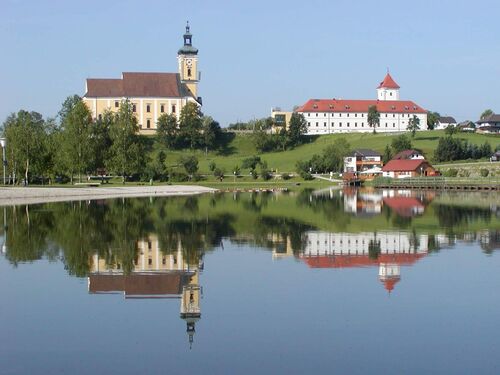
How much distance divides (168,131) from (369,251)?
8643 centimetres

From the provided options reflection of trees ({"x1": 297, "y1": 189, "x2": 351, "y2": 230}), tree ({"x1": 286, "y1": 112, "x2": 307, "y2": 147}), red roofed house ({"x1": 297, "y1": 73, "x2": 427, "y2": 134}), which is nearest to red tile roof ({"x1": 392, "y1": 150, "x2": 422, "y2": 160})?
tree ({"x1": 286, "y1": 112, "x2": 307, "y2": 147})

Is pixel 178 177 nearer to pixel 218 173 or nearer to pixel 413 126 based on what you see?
pixel 218 173

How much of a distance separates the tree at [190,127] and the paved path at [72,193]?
33.5 metres

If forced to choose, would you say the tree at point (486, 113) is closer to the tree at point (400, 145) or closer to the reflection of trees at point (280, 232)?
the tree at point (400, 145)

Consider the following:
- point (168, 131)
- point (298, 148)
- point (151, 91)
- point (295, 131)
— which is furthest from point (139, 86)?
point (298, 148)

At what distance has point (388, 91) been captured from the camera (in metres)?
153

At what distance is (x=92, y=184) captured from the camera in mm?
74688

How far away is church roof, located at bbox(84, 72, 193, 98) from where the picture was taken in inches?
4648

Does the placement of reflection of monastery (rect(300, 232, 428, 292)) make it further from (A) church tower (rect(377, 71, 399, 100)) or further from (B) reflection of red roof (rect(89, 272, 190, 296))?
(A) church tower (rect(377, 71, 399, 100))

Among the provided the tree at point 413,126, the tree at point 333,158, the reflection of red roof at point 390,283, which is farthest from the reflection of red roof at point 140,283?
the tree at point 413,126

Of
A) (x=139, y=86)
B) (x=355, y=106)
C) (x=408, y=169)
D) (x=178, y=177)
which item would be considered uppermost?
(x=139, y=86)

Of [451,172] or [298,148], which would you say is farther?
[298,148]

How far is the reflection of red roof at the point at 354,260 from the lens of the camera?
20.2m

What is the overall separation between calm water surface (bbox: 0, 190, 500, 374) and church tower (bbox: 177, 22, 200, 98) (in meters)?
92.7
